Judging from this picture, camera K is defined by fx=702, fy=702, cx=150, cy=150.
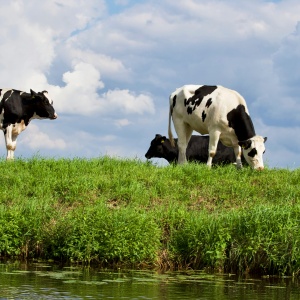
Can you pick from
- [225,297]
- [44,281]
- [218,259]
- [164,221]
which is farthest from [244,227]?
[44,281]

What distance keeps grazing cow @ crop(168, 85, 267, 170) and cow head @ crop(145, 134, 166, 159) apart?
508cm

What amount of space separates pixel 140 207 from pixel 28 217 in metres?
2.94

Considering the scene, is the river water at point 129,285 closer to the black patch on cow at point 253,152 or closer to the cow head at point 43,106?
the black patch on cow at point 253,152

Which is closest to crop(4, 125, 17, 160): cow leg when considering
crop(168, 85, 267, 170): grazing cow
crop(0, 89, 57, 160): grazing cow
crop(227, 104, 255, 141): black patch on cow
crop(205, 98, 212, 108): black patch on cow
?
crop(0, 89, 57, 160): grazing cow

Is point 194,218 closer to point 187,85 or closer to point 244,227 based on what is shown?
point 244,227

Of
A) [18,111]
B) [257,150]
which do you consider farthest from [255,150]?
[18,111]

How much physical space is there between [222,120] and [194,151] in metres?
5.80

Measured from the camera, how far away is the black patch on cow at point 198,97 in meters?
22.9

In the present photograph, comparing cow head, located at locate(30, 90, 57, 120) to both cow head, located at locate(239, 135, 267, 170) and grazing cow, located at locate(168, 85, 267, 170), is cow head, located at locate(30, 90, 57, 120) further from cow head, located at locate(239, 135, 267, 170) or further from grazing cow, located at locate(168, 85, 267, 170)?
cow head, located at locate(239, 135, 267, 170)

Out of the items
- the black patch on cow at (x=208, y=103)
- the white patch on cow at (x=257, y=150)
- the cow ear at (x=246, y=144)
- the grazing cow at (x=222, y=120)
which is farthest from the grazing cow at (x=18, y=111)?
the white patch on cow at (x=257, y=150)

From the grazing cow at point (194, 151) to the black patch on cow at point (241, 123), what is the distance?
4663mm

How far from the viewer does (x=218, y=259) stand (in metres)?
12.9

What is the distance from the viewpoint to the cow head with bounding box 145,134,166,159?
93.5 feet

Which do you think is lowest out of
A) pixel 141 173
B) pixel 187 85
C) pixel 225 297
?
pixel 225 297
